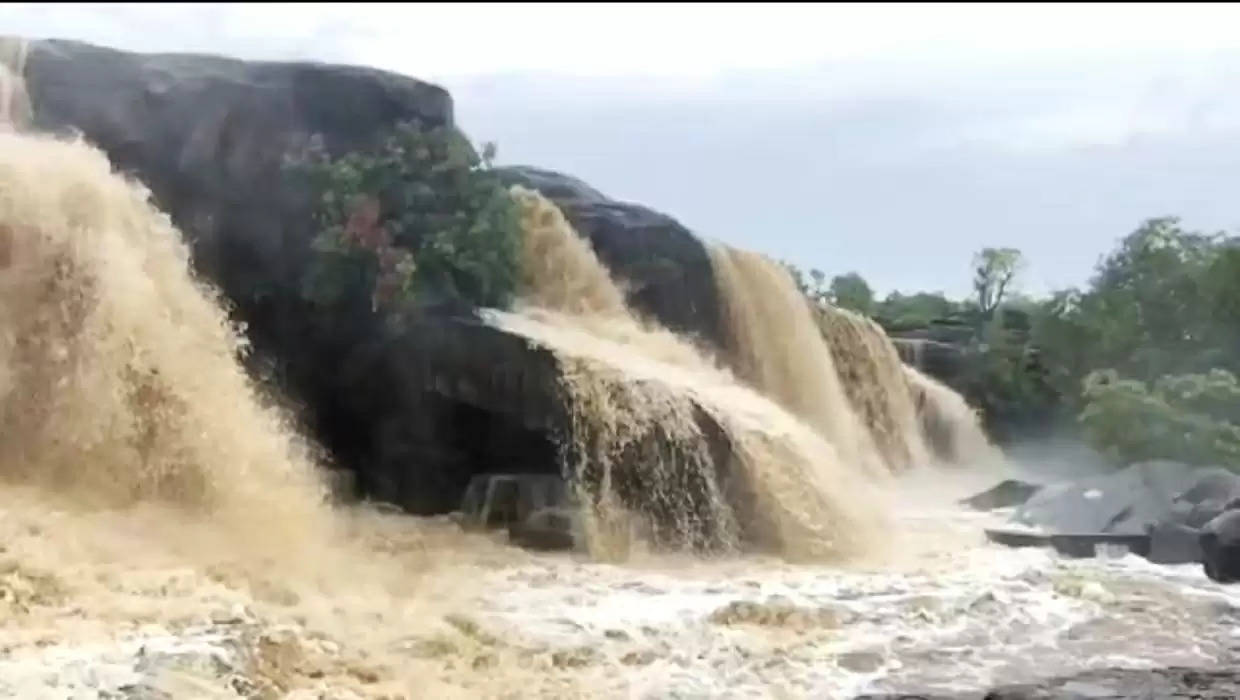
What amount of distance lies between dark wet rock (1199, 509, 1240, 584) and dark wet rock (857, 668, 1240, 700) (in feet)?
7.42

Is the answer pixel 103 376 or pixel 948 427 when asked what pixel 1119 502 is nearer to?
pixel 948 427

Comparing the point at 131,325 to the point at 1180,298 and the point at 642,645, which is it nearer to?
the point at 642,645

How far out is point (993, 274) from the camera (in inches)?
490

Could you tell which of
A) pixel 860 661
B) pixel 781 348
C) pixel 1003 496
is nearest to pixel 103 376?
pixel 860 661

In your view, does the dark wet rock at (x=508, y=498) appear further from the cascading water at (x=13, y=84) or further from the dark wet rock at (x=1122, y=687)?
the dark wet rock at (x=1122, y=687)

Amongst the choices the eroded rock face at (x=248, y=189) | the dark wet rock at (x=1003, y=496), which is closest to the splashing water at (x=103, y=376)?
the eroded rock face at (x=248, y=189)

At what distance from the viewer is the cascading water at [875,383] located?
12031 millimetres

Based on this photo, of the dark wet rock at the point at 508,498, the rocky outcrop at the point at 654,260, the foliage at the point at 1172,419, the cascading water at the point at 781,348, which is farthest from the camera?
the cascading water at the point at 781,348

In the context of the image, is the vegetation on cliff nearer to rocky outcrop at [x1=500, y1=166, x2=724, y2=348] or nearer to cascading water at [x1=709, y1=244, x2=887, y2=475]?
cascading water at [x1=709, y1=244, x2=887, y2=475]

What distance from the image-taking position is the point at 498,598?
20.5 feet

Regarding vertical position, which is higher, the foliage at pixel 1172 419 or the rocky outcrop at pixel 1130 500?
the foliage at pixel 1172 419

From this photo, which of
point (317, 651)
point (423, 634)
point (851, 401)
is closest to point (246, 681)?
point (317, 651)

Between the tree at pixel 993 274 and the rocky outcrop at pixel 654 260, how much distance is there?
8.09ft

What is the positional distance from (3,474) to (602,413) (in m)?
3.17
